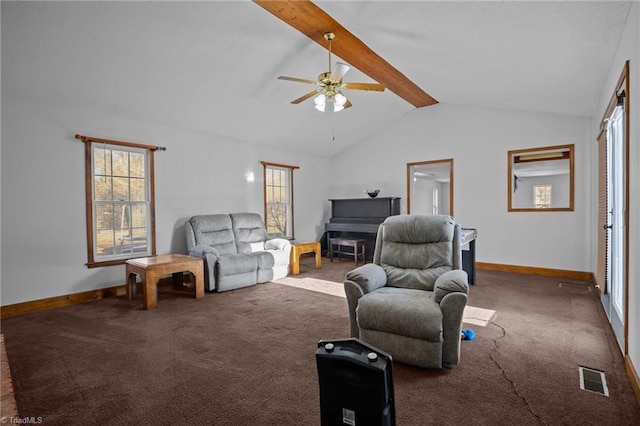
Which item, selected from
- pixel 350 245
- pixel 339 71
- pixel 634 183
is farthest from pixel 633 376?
pixel 350 245

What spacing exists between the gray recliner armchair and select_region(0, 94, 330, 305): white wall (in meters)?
3.45

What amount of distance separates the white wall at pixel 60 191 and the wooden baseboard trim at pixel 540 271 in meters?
5.12

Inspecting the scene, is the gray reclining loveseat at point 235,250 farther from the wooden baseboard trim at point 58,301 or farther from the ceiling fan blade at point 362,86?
the ceiling fan blade at point 362,86

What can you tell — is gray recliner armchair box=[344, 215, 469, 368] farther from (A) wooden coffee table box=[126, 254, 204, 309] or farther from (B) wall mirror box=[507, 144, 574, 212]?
(B) wall mirror box=[507, 144, 574, 212]

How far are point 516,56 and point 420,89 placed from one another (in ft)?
7.34

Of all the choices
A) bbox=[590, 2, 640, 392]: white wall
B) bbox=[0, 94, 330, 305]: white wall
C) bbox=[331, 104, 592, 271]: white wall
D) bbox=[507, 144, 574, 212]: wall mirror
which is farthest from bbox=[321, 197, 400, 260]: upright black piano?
bbox=[590, 2, 640, 392]: white wall

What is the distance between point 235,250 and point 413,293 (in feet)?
11.1

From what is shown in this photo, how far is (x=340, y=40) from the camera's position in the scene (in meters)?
3.88

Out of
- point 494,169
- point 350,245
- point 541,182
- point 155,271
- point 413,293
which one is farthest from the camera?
point 541,182

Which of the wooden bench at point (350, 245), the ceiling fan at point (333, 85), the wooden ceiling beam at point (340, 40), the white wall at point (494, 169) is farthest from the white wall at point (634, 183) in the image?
the wooden bench at point (350, 245)

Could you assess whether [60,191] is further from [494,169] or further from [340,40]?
[494,169]

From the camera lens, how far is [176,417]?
6.01 feet

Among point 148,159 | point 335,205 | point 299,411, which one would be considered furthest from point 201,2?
point 335,205

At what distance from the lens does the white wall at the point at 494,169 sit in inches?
201
